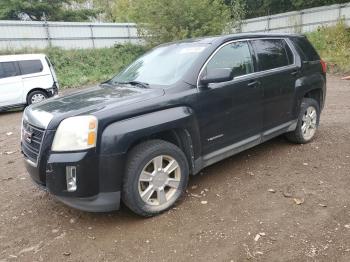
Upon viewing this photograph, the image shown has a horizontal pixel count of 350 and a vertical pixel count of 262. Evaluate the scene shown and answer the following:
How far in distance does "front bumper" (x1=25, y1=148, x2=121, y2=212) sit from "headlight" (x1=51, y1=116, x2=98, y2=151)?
70 mm

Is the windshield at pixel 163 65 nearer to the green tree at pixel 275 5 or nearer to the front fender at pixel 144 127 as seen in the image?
the front fender at pixel 144 127

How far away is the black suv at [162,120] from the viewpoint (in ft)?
10.6

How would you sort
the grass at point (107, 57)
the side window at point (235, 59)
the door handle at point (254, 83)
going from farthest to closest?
the grass at point (107, 57) → the door handle at point (254, 83) → the side window at point (235, 59)

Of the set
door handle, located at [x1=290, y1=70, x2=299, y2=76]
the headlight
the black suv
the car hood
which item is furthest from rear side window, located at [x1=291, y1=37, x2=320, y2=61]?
the headlight

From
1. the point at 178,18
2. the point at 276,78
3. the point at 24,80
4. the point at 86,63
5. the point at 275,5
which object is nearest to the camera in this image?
the point at 276,78

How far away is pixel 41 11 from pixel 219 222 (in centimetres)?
2562

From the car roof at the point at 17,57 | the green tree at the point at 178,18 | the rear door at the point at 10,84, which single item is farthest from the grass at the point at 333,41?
the rear door at the point at 10,84

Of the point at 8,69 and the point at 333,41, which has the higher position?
the point at 8,69

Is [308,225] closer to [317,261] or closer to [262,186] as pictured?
[317,261]

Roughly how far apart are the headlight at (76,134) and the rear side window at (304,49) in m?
3.63

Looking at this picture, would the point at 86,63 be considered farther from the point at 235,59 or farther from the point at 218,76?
the point at 218,76

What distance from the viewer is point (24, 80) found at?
12.0m

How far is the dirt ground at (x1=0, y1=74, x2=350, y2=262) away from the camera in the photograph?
3.11 meters

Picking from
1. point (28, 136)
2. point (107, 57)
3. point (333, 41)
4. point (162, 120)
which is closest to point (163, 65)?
point (162, 120)
